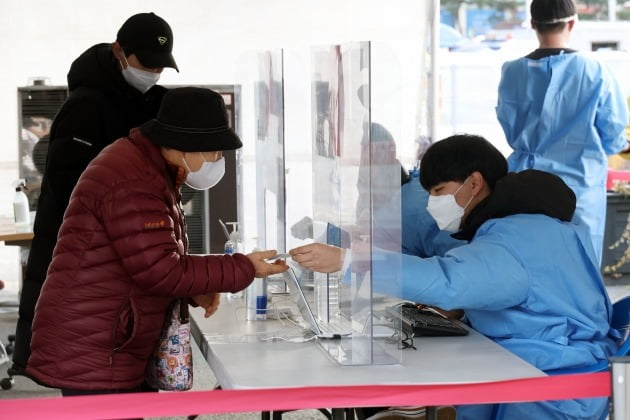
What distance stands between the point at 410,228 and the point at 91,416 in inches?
64.5

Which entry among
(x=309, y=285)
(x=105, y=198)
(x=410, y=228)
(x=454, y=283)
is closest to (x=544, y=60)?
(x=410, y=228)

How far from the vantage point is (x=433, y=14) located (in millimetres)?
7465

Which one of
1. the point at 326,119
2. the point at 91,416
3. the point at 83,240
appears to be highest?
the point at 326,119

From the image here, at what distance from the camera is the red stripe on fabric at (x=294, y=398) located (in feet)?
6.51

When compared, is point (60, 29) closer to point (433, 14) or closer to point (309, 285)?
point (433, 14)

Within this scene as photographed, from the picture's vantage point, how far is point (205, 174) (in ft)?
8.13

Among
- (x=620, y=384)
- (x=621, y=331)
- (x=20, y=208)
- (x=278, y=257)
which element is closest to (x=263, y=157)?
(x=278, y=257)

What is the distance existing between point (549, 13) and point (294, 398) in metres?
3.03

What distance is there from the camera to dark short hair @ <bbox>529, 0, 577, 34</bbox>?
15.1ft

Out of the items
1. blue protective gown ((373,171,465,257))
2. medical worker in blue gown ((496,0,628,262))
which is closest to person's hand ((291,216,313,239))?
blue protective gown ((373,171,465,257))

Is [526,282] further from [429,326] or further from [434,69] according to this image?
[434,69]

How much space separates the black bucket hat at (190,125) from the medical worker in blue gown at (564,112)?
260 centimetres

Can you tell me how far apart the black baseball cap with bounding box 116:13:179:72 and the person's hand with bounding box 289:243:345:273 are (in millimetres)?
908

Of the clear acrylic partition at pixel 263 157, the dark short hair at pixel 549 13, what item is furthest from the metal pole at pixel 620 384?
the dark short hair at pixel 549 13
